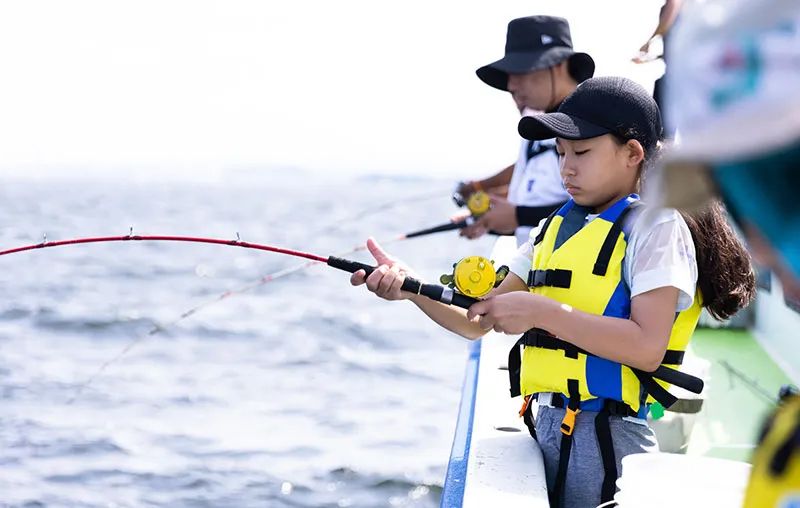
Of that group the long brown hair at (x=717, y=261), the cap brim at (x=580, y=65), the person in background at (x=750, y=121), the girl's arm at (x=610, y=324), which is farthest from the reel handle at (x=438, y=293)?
the cap brim at (x=580, y=65)

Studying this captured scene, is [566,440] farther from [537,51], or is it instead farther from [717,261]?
[537,51]

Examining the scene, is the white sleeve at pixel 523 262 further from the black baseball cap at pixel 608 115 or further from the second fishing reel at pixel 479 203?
the second fishing reel at pixel 479 203

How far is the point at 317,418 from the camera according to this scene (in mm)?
8086

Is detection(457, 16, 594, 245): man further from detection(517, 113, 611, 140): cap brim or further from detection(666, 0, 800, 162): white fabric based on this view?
detection(666, 0, 800, 162): white fabric

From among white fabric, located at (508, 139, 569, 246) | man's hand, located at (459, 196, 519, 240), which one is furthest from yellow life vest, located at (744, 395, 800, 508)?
man's hand, located at (459, 196, 519, 240)

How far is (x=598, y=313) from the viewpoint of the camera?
2.35m

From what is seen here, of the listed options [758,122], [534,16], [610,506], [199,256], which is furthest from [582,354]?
[199,256]

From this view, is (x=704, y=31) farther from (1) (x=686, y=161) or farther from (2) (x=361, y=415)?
(2) (x=361, y=415)

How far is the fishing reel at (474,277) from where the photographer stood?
2.41m

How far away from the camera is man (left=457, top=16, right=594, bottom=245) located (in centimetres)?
405

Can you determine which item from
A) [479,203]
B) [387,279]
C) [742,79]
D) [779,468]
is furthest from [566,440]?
[479,203]

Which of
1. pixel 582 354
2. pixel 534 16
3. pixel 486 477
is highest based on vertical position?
pixel 534 16

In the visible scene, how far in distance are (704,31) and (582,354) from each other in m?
1.56

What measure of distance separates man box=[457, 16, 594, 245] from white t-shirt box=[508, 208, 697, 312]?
5.53 feet
